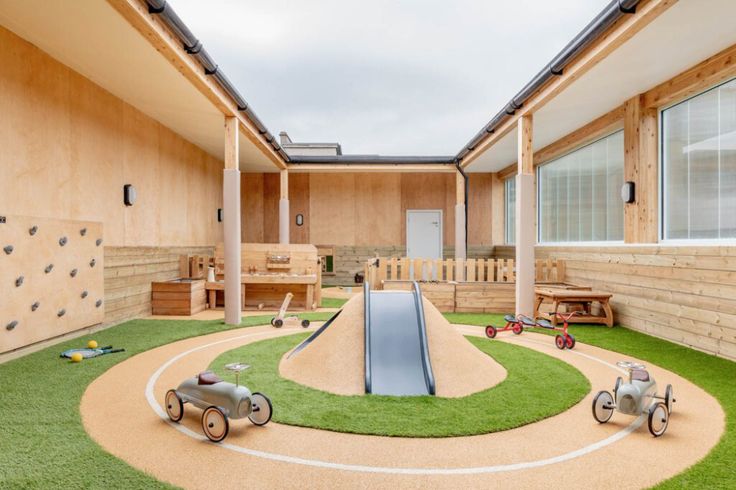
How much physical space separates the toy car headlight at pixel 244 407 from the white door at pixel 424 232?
15053mm

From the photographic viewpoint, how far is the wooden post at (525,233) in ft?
31.7

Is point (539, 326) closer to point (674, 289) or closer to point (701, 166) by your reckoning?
point (674, 289)

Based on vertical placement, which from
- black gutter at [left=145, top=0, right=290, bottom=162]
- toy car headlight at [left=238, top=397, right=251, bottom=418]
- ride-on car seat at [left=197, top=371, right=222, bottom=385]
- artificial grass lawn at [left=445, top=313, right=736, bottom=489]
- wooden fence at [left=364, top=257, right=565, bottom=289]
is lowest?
artificial grass lawn at [left=445, top=313, right=736, bottom=489]

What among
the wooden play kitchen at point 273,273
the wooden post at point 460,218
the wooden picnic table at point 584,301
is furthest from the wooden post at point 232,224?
the wooden post at point 460,218

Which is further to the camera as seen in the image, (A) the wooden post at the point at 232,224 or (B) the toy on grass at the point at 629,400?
(A) the wooden post at the point at 232,224

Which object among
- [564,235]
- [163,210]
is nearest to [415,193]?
[564,235]

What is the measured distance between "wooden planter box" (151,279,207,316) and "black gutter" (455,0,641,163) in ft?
29.6

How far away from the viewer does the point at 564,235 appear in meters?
13.4

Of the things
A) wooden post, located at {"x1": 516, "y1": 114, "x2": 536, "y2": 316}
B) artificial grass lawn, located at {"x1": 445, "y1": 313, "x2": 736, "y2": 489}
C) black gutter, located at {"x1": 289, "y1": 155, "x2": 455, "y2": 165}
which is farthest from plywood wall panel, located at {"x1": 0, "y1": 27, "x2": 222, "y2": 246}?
wooden post, located at {"x1": 516, "y1": 114, "x2": 536, "y2": 316}

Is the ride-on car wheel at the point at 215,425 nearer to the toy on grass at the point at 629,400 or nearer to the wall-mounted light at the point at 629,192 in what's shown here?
the toy on grass at the point at 629,400

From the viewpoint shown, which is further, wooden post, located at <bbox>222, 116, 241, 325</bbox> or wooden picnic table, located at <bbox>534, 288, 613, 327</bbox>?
wooden post, located at <bbox>222, 116, 241, 325</bbox>

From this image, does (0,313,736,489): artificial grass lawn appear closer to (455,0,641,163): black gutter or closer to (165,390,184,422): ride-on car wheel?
(165,390,184,422): ride-on car wheel

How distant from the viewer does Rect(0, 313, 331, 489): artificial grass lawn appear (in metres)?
2.98

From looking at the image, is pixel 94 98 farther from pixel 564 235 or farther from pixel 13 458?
pixel 564 235
